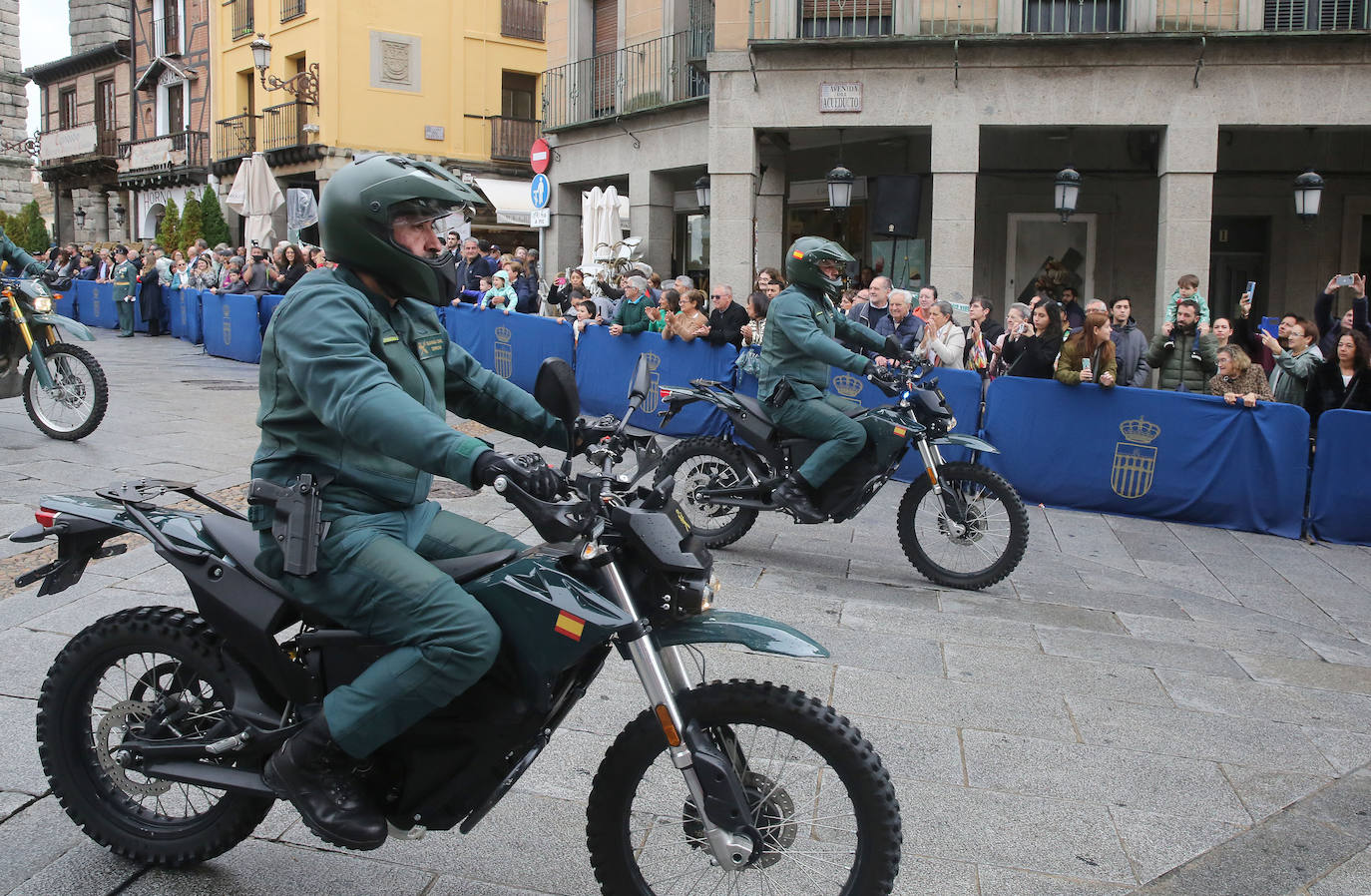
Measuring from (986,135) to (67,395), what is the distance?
13204mm

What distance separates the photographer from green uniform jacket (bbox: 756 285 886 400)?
6.96m

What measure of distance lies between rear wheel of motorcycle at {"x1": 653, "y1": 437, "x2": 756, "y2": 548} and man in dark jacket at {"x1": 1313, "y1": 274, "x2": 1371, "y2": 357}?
5.40 metres

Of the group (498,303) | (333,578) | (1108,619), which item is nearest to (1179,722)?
(1108,619)

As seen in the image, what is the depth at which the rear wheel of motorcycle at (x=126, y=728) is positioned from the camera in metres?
3.10

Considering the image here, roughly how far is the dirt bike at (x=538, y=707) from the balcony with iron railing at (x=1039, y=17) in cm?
1435

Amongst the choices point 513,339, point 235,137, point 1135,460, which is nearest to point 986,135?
point 513,339

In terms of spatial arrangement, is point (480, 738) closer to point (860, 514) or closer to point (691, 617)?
point (691, 617)

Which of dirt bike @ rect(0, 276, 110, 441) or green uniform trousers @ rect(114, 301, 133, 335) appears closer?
dirt bike @ rect(0, 276, 110, 441)

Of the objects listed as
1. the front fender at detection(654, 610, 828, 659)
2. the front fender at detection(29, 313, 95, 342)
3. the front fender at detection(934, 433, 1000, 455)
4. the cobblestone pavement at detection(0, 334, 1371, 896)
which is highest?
the front fender at detection(29, 313, 95, 342)

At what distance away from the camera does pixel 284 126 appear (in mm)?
32156

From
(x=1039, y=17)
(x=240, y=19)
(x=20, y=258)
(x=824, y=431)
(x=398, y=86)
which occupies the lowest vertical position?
(x=824, y=431)

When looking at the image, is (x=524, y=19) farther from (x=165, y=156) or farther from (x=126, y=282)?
(x=126, y=282)

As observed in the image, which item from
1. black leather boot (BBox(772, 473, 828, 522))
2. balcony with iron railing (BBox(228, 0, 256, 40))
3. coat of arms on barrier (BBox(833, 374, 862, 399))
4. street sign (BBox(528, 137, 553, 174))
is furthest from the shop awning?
black leather boot (BBox(772, 473, 828, 522))

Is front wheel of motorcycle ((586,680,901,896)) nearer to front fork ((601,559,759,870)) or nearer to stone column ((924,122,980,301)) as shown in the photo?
front fork ((601,559,759,870))
